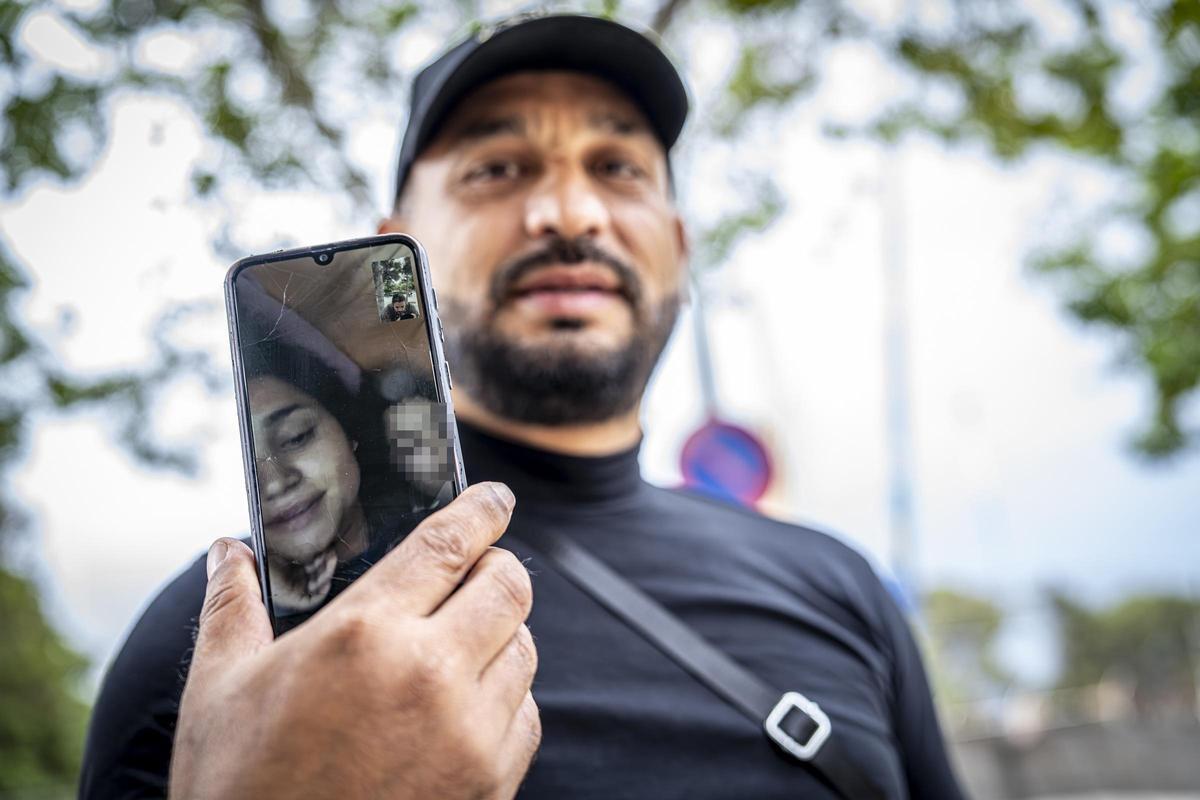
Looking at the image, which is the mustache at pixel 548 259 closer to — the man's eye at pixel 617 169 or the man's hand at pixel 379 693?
the man's eye at pixel 617 169

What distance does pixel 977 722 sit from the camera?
1296 centimetres

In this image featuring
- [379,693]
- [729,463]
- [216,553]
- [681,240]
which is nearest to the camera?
[379,693]

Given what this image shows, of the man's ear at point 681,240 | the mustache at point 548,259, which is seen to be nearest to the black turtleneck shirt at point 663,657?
the mustache at point 548,259

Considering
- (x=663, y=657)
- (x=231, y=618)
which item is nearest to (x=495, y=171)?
(x=663, y=657)

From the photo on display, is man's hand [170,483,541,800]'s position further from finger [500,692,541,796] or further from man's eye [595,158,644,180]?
man's eye [595,158,644,180]

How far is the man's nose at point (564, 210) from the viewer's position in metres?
1.89

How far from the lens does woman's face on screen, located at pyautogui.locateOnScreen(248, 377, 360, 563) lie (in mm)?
A: 1000

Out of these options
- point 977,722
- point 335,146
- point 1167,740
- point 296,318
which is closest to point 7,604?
point 335,146

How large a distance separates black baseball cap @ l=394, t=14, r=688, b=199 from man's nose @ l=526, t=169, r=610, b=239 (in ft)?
0.99

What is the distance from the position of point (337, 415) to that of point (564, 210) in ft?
3.20

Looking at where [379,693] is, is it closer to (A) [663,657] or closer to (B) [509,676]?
(B) [509,676]

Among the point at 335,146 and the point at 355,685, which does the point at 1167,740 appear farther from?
the point at 355,685

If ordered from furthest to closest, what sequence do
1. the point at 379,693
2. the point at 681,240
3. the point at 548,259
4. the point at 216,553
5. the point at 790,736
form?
the point at 681,240 < the point at 548,259 < the point at 790,736 < the point at 216,553 < the point at 379,693

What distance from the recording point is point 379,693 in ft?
2.53
